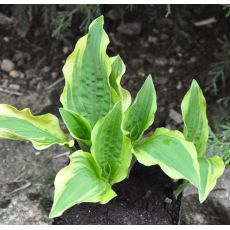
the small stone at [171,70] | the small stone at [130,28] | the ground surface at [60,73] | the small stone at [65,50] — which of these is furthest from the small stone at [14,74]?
the small stone at [171,70]

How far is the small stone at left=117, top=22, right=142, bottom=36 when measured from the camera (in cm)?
215

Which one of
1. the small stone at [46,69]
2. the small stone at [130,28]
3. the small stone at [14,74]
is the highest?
the small stone at [130,28]

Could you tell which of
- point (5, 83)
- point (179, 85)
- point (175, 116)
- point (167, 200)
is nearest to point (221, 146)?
point (167, 200)

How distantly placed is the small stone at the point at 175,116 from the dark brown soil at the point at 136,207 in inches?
18.3

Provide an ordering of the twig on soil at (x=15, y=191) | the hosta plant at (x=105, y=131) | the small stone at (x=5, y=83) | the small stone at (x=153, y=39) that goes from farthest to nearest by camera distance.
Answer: the small stone at (x=153, y=39) < the small stone at (x=5, y=83) < the twig on soil at (x=15, y=191) < the hosta plant at (x=105, y=131)

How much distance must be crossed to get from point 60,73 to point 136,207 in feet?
2.51

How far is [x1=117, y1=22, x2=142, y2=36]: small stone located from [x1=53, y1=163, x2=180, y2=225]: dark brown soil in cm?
79

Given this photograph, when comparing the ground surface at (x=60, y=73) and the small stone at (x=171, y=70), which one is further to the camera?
the small stone at (x=171, y=70)

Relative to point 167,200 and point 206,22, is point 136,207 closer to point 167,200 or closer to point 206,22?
point 167,200

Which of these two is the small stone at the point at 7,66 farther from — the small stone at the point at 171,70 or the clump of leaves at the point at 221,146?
the clump of leaves at the point at 221,146

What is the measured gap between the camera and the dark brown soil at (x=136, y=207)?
1429 millimetres

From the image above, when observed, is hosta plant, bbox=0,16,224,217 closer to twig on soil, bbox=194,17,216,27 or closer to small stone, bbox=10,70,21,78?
small stone, bbox=10,70,21,78

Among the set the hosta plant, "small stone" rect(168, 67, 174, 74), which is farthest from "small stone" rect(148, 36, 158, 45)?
the hosta plant
